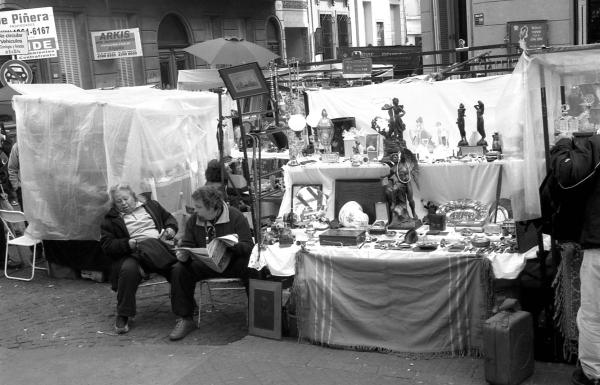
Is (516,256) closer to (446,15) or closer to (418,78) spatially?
(418,78)

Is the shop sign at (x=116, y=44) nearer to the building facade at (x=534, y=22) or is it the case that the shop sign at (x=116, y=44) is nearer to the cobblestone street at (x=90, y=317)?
the building facade at (x=534, y=22)

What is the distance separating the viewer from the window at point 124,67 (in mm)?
17453

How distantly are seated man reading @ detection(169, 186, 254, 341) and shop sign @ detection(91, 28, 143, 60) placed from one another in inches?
426

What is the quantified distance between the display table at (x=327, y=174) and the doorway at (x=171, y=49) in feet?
43.5

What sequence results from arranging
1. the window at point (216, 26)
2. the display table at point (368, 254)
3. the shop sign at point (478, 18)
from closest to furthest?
1. the display table at point (368, 254)
2. the shop sign at point (478, 18)
3. the window at point (216, 26)

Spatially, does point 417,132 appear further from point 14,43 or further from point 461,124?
point 14,43

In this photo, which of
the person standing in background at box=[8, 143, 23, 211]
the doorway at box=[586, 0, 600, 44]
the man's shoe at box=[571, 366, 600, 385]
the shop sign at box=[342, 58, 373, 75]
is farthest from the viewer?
the doorway at box=[586, 0, 600, 44]

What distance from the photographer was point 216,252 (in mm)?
5375

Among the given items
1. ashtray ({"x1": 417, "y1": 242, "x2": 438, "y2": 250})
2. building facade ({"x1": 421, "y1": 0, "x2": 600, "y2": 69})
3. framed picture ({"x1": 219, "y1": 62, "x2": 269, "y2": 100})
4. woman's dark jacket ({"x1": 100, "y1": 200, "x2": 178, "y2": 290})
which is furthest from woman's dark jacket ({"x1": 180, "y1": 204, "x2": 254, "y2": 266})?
building facade ({"x1": 421, "y1": 0, "x2": 600, "y2": 69})

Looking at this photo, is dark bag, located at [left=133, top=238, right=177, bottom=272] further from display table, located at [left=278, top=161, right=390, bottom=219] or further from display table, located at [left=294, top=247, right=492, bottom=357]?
display table, located at [left=294, top=247, right=492, bottom=357]

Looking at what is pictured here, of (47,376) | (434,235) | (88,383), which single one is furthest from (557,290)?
(47,376)

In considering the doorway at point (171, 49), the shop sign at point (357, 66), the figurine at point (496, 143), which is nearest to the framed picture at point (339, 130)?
the figurine at point (496, 143)

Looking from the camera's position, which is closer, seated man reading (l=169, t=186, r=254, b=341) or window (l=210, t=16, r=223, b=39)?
seated man reading (l=169, t=186, r=254, b=341)

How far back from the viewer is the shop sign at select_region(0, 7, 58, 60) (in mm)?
11742
